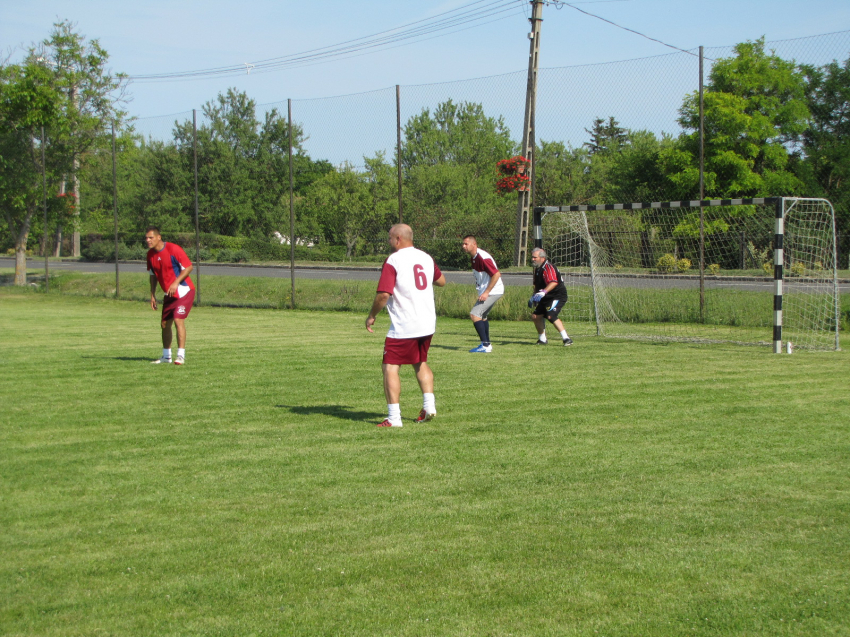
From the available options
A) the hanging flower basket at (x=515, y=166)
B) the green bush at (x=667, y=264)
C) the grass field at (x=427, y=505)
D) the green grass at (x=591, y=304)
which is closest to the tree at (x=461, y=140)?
the green grass at (x=591, y=304)

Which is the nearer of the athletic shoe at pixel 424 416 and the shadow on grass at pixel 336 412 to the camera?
the athletic shoe at pixel 424 416

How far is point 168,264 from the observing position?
1127cm

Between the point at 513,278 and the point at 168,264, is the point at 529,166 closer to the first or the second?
the point at 513,278

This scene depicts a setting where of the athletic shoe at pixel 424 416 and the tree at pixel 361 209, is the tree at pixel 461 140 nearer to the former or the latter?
the tree at pixel 361 209

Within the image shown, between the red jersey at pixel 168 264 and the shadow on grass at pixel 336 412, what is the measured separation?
392 cm

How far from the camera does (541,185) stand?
31.6 meters

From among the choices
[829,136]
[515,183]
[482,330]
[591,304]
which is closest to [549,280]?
[482,330]

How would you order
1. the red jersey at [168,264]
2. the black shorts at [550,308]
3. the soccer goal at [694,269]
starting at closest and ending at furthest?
the red jersey at [168,264] → the black shorts at [550,308] → the soccer goal at [694,269]

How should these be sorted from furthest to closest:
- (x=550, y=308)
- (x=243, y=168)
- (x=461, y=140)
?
(x=461, y=140) < (x=243, y=168) < (x=550, y=308)

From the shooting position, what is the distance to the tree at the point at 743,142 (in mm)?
18984

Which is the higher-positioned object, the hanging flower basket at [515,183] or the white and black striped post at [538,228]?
the hanging flower basket at [515,183]

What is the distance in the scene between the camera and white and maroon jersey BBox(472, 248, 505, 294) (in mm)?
12719

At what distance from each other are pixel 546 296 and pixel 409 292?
660 cm

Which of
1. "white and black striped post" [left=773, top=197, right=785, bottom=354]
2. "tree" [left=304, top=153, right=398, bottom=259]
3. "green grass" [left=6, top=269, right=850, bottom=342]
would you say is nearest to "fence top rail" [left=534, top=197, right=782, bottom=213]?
"white and black striped post" [left=773, top=197, right=785, bottom=354]
